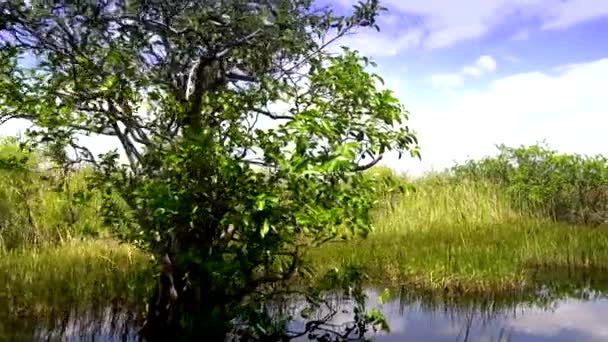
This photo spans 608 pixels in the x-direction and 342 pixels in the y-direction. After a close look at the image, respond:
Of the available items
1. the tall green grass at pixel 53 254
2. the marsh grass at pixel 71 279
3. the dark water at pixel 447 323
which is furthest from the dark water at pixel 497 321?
the tall green grass at pixel 53 254

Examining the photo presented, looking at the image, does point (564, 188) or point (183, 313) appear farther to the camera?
point (564, 188)

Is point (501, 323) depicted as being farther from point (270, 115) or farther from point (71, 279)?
point (71, 279)

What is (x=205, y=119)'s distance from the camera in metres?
5.87

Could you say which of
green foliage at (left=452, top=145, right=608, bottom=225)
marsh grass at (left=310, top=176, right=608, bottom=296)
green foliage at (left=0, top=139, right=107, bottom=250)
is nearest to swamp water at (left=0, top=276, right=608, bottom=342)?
marsh grass at (left=310, top=176, right=608, bottom=296)

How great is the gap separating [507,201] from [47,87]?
1174cm

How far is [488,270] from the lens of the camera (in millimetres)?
9109

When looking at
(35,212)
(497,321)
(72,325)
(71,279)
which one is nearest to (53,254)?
(71,279)

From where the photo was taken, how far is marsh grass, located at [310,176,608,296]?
9102mm

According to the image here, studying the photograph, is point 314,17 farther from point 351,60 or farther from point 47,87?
point 47,87

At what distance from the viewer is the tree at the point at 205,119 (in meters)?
4.76

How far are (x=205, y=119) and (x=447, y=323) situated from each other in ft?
12.2

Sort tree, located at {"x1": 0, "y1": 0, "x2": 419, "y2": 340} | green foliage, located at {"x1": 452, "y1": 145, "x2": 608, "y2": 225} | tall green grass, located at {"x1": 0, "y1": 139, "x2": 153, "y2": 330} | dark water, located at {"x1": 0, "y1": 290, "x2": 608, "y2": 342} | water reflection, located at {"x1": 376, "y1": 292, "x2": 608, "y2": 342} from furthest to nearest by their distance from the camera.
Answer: green foliage, located at {"x1": 452, "y1": 145, "x2": 608, "y2": 225} → tall green grass, located at {"x1": 0, "y1": 139, "x2": 153, "y2": 330} → water reflection, located at {"x1": 376, "y1": 292, "x2": 608, "y2": 342} → dark water, located at {"x1": 0, "y1": 290, "x2": 608, "y2": 342} → tree, located at {"x1": 0, "y1": 0, "x2": 419, "y2": 340}

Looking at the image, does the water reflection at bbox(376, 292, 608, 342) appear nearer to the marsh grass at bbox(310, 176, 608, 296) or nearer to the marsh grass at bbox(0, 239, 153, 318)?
the marsh grass at bbox(310, 176, 608, 296)

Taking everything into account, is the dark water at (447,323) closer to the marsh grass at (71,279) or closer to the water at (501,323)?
the water at (501,323)
